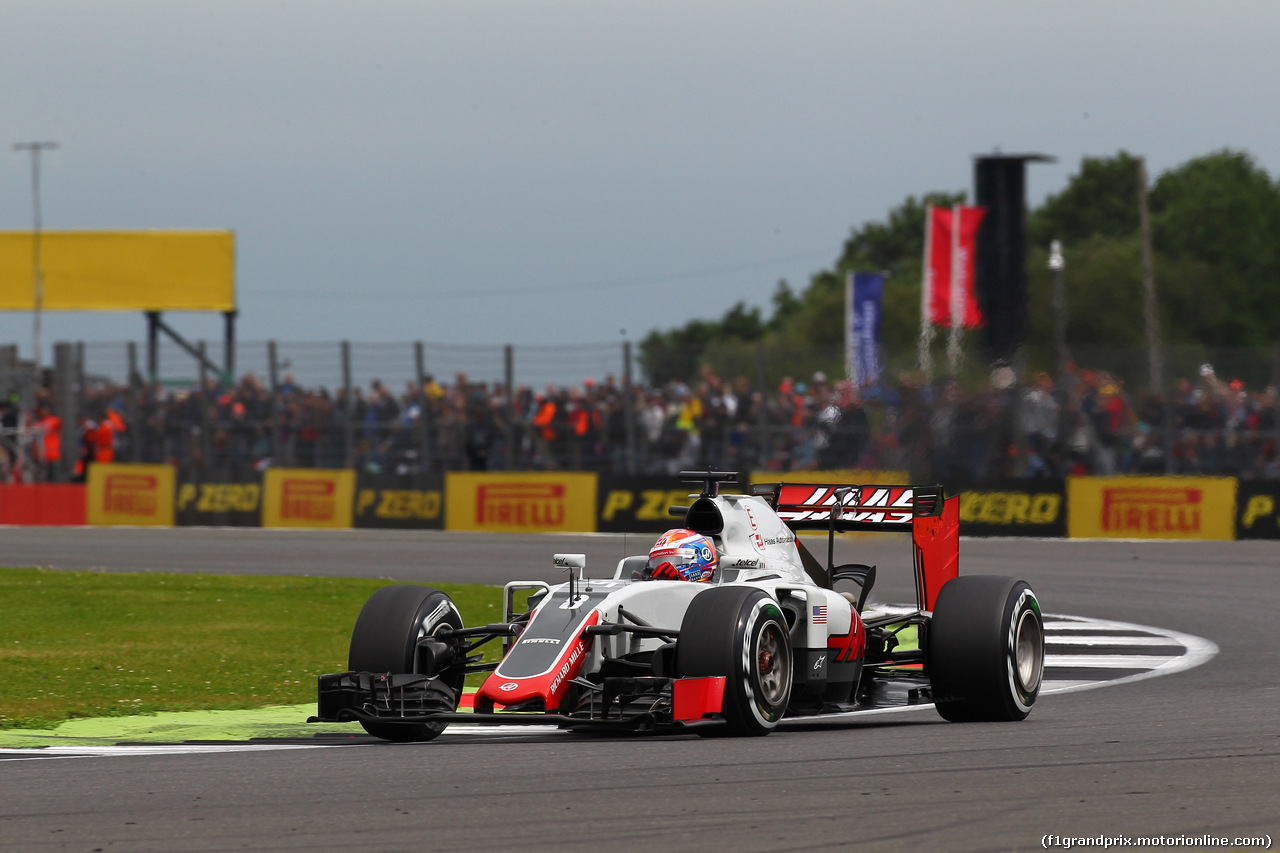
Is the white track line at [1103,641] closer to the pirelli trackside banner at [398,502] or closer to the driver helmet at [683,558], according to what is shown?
the driver helmet at [683,558]

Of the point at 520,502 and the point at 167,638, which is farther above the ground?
the point at 520,502

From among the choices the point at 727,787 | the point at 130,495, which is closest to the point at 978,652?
the point at 727,787

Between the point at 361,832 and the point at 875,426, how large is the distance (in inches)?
727

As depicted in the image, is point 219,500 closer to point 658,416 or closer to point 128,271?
point 658,416

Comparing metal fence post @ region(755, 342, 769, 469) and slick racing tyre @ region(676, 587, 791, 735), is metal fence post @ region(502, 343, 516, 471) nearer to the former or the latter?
metal fence post @ region(755, 342, 769, 469)

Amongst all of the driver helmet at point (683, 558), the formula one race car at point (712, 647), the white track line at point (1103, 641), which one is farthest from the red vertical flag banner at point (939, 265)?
the driver helmet at point (683, 558)

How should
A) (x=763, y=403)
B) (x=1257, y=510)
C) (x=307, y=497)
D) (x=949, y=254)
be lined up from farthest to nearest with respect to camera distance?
(x=949, y=254)
(x=307, y=497)
(x=763, y=403)
(x=1257, y=510)

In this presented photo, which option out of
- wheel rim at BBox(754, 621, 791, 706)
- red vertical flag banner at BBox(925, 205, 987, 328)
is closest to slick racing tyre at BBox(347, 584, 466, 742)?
wheel rim at BBox(754, 621, 791, 706)

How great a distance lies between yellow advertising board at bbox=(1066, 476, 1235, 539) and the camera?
24.3m

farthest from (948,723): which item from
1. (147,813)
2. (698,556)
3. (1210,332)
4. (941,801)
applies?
(1210,332)

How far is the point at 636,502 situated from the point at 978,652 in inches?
666

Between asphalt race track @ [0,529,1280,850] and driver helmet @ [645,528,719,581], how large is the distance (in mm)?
929

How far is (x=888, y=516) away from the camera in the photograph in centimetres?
1077

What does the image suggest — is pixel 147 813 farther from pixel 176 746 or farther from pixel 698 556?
pixel 698 556
